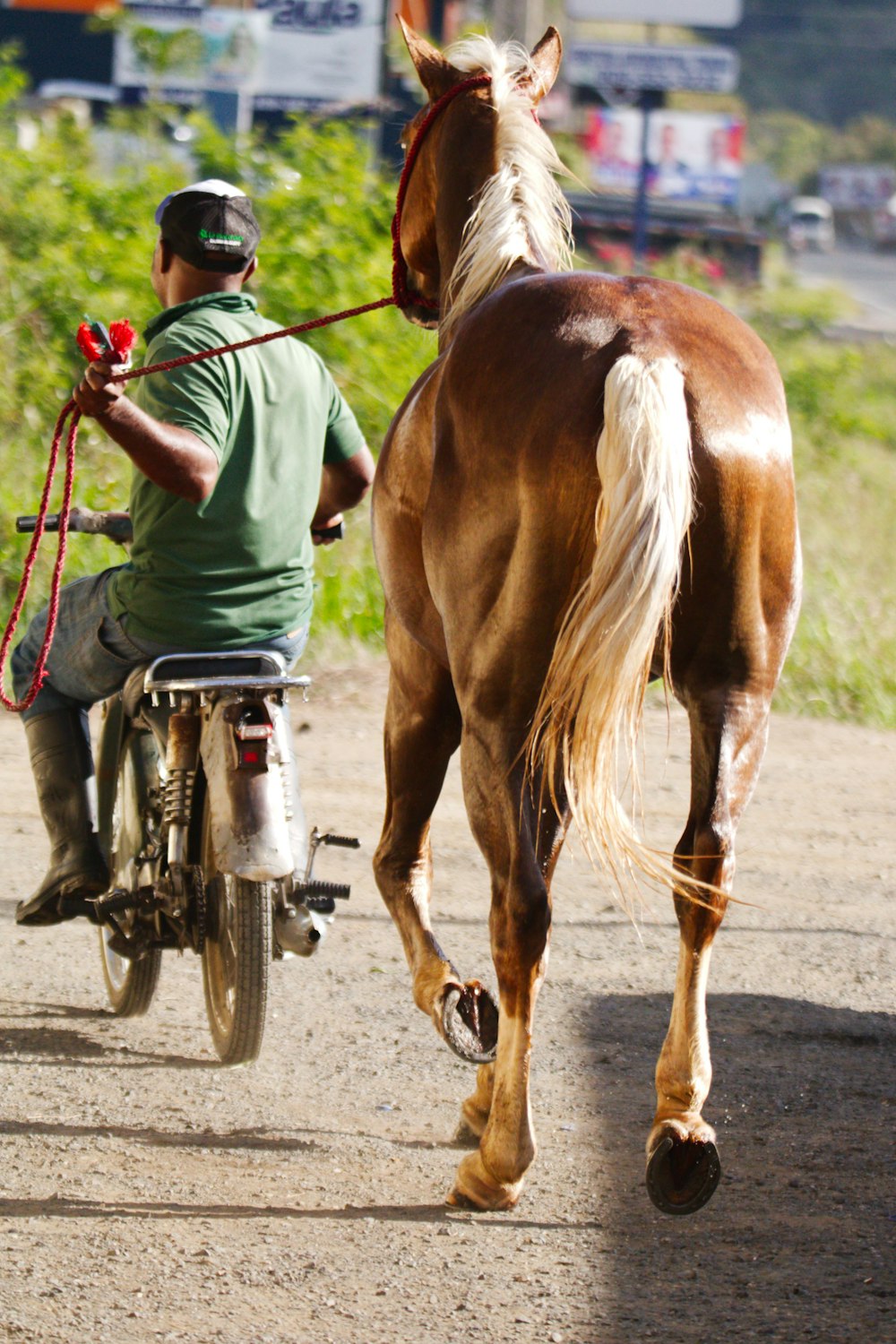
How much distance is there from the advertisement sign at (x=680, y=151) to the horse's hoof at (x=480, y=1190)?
1902 inches

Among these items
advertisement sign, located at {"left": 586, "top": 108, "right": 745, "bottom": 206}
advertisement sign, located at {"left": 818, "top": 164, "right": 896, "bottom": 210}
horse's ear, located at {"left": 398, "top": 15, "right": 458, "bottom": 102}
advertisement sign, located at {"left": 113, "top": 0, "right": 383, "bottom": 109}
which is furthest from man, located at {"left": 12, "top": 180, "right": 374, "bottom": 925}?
advertisement sign, located at {"left": 818, "top": 164, "right": 896, "bottom": 210}

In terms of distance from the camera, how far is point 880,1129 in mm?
3750

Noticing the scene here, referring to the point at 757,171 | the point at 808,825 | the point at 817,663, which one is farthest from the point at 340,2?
the point at 757,171

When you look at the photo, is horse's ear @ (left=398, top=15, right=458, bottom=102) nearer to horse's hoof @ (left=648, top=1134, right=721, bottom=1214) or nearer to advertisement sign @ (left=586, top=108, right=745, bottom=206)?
horse's hoof @ (left=648, top=1134, right=721, bottom=1214)

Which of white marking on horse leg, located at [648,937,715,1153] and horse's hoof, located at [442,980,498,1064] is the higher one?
white marking on horse leg, located at [648,937,715,1153]

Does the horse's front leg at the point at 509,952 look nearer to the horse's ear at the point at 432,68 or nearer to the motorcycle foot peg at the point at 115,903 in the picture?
the motorcycle foot peg at the point at 115,903

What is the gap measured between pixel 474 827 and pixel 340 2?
30.9 meters

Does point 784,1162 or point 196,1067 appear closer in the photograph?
point 784,1162

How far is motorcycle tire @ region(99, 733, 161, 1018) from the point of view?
13.3ft

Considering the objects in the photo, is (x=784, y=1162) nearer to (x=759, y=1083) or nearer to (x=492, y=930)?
(x=759, y=1083)

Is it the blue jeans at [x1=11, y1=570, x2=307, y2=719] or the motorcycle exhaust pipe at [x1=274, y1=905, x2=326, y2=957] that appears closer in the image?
the motorcycle exhaust pipe at [x1=274, y1=905, x2=326, y2=957]

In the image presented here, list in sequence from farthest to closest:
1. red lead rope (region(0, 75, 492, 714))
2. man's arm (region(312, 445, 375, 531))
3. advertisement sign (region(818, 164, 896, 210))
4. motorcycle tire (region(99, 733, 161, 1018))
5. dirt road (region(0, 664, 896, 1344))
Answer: advertisement sign (region(818, 164, 896, 210)), man's arm (region(312, 445, 375, 531)), motorcycle tire (region(99, 733, 161, 1018)), red lead rope (region(0, 75, 492, 714)), dirt road (region(0, 664, 896, 1344))

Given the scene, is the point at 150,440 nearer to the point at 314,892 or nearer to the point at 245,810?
the point at 245,810

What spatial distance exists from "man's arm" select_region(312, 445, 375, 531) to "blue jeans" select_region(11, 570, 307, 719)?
47 centimetres
